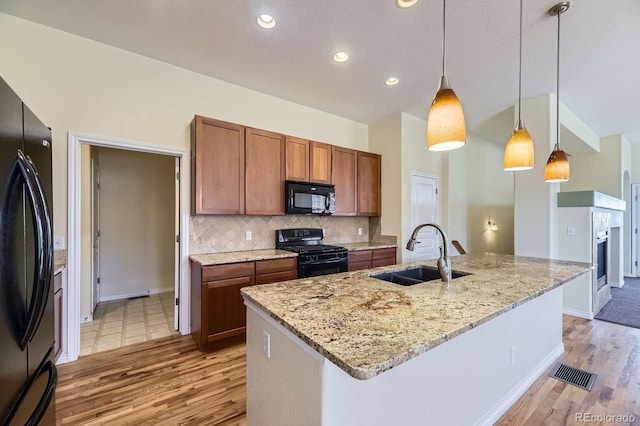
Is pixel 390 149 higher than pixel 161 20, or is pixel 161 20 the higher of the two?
pixel 161 20

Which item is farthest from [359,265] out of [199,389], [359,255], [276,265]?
[199,389]

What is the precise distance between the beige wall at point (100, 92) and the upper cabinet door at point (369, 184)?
71.9 inches

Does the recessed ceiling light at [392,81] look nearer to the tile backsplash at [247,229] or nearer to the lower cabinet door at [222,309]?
the tile backsplash at [247,229]

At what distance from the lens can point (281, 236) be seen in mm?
3801

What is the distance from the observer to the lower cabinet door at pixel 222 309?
270 centimetres

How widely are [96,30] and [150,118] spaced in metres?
0.81

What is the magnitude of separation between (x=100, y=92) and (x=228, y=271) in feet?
7.04

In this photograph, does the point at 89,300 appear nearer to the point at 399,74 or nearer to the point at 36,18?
the point at 36,18

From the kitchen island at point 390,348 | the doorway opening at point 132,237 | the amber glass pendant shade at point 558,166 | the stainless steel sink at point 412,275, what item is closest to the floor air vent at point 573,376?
the kitchen island at point 390,348

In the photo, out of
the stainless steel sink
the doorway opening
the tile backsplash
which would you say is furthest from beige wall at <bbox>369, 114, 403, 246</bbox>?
the doorway opening

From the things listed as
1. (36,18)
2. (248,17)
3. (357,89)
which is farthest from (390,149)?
(36,18)

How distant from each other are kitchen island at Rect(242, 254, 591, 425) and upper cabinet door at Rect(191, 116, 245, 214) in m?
1.73

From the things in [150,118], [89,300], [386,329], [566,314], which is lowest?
[566,314]

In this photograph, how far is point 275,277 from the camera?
309cm
